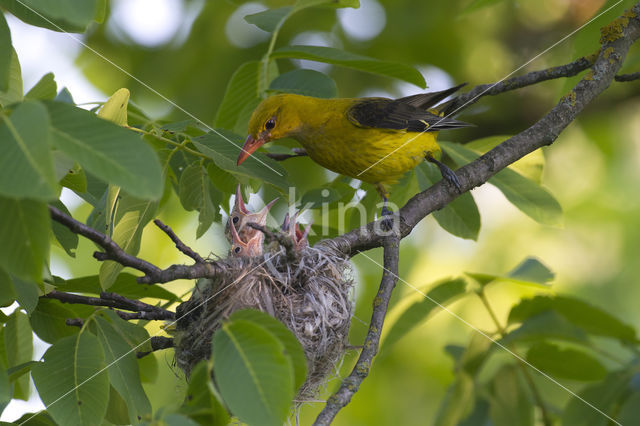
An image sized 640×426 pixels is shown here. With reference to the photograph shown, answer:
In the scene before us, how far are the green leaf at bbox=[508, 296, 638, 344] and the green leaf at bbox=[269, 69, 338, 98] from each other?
1.60m

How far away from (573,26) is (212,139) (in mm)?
4742

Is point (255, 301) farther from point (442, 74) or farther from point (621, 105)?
point (621, 105)

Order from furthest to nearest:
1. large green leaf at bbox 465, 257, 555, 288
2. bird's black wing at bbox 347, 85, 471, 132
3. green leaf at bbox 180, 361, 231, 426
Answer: bird's black wing at bbox 347, 85, 471, 132
large green leaf at bbox 465, 257, 555, 288
green leaf at bbox 180, 361, 231, 426

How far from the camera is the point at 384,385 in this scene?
6137mm

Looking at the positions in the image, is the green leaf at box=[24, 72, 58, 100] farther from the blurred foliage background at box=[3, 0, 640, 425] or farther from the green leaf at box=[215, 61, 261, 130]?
the blurred foliage background at box=[3, 0, 640, 425]

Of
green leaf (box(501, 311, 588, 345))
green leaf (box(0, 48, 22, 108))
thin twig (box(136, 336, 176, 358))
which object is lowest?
thin twig (box(136, 336, 176, 358))

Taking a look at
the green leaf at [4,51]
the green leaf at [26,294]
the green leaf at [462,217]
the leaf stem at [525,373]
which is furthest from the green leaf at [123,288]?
the leaf stem at [525,373]

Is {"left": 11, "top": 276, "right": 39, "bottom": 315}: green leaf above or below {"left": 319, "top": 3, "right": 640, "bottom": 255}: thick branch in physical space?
below

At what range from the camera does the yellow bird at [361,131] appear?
12.3 feet

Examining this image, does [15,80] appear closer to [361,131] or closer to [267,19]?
[267,19]

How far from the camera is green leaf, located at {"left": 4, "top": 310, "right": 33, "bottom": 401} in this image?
2.59 meters

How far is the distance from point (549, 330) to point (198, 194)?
193 centimetres

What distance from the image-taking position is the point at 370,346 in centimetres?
231

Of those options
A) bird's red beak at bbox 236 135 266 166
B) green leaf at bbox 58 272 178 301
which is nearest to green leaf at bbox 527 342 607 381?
bird's red beak at bbox 236 135 266 166
